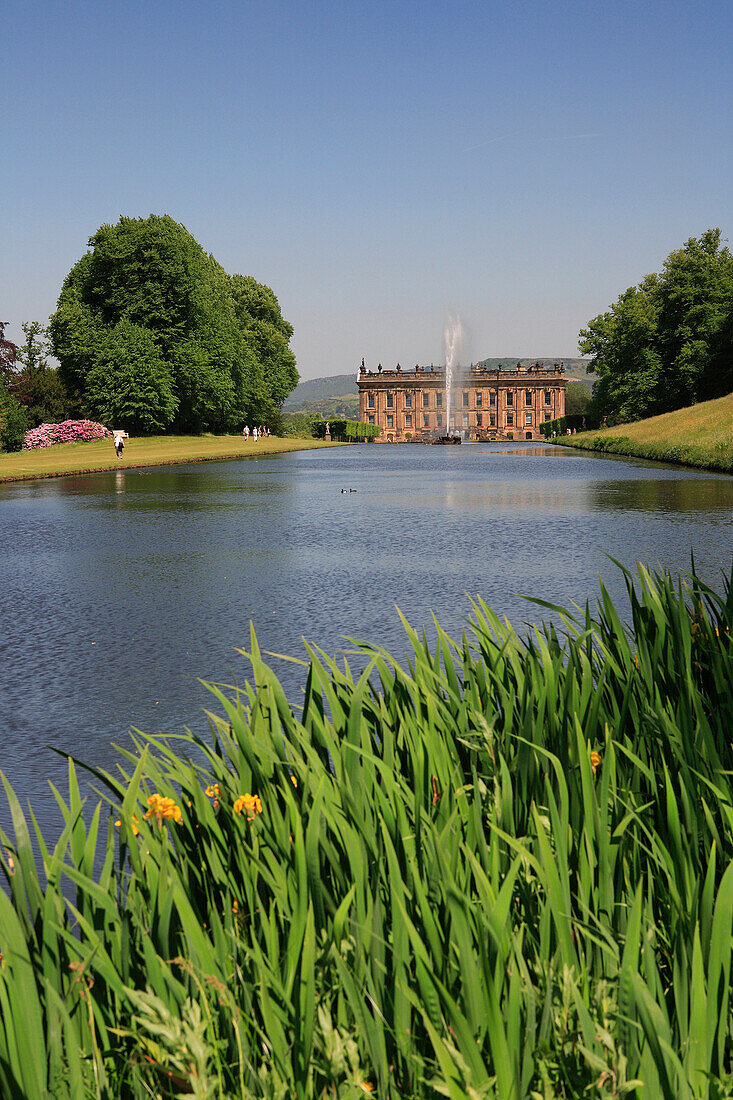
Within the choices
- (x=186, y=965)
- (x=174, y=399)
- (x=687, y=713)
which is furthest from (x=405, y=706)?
(x=174, y=399)

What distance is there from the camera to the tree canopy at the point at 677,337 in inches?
3115

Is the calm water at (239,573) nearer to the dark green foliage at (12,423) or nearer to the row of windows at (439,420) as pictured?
the dark green foliage at (12,423)

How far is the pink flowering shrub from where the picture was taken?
68.8 meters

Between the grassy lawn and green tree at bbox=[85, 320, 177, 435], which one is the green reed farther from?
green tree at bbox=[85, 320, 177, 435]

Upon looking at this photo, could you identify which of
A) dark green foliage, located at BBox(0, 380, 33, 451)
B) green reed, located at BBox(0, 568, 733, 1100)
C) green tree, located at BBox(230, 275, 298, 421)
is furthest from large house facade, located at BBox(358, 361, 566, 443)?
green reed, located at BBox(0, 568, 733, 1100)

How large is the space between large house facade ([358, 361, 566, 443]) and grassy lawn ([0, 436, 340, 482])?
100 metres

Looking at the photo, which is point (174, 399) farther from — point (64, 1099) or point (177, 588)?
point (64, 1099)

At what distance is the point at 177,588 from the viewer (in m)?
12.5

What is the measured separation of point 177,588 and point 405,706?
907 cm

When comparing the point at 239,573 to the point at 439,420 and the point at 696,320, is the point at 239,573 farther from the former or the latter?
the point at 439,420

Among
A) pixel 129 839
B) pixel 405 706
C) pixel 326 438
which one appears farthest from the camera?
pixel 326 438

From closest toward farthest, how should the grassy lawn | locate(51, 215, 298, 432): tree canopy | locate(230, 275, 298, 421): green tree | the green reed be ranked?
the green reed, the grassy lawn, locate(51, 215, 298, 432): tree canopy, locate(230, 275, 298, 421): green tree

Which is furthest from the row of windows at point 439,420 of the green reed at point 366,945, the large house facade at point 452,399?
the green reed at point 366,945

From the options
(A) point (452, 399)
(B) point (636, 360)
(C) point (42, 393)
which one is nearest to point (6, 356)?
(C) point (42, 393)
